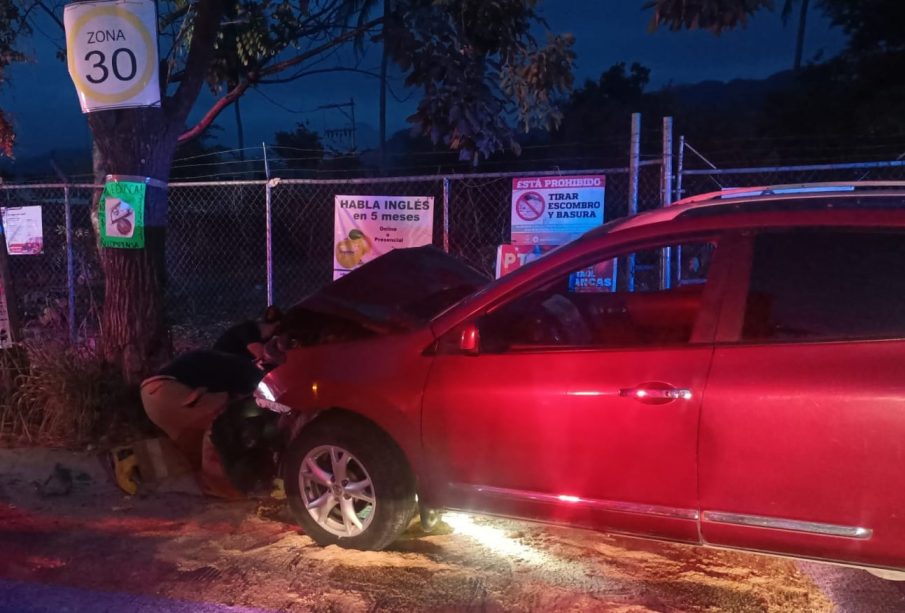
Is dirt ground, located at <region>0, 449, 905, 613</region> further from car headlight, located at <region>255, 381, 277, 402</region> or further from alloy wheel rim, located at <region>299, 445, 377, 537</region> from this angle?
car headlight, located at <region>255, 381, 277, 402</region>

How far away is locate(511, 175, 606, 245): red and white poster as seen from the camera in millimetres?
6508

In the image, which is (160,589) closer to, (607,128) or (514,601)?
(514,601)

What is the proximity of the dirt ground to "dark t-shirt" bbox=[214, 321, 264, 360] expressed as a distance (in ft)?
4.90

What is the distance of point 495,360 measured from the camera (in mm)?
3908

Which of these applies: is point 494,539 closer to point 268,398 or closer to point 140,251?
point 268,398

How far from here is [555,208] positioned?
6.64 meters

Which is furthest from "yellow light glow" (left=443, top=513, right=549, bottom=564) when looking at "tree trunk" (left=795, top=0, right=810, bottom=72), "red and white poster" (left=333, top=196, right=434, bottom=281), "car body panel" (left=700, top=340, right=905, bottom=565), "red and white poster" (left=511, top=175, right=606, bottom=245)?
"tree trunk" (left=795, top=0, right=810, bottom=72)

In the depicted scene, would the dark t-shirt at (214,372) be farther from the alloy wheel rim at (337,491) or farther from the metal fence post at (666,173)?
the metal fence post at (666,173)

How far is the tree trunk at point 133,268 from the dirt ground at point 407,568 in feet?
6.12

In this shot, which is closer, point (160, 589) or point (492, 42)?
point (160, 589)

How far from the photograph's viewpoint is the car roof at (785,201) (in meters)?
3.49

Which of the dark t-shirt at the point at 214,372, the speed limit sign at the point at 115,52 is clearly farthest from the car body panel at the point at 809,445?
the speed limit sign at the point at 115,52

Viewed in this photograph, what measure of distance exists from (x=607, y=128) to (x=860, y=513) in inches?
822

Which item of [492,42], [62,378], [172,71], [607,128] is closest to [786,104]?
[607,128]
